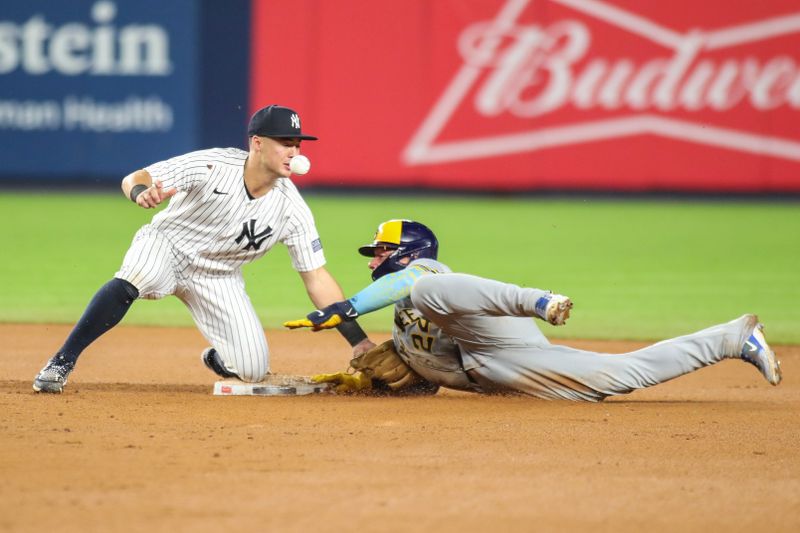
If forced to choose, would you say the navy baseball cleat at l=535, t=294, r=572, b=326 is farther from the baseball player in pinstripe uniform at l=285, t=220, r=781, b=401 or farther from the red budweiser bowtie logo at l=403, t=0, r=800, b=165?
the red budweiser bowtie logo at l=403, t=0, r=800, b=165

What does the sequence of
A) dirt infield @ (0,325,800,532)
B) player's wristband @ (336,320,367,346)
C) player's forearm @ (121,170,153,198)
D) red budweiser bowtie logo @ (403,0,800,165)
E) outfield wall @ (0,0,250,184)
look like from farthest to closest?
outfield wall @ (0,0,250,184) → red budweiser bowtie logo @ (403,0,800,165) → player's wristband @ (336,320,367,346) → player's forearm @ (121,170,153,198) → dirt infield @ (0,325,800,532)

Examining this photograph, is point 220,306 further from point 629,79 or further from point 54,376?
point 629,79

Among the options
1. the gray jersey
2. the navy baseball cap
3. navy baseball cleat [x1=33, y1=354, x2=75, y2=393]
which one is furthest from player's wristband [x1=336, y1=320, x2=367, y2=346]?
navy baseball cleat [x1=33, y1=354, x2=75, y2=393]

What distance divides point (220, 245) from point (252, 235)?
167mm

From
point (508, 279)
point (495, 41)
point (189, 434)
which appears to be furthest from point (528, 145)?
point (189, 434)

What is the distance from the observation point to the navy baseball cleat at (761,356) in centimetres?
577

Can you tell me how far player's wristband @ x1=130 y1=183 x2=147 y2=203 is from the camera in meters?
5.79

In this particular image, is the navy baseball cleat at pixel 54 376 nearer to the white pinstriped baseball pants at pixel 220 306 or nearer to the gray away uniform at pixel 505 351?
the white pinstriped baseball pants at pixel 220 306

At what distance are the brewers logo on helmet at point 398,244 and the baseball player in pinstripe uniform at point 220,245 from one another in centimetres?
50

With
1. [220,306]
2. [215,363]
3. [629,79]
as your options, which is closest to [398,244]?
[220,306]

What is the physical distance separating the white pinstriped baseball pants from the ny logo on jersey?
0.98 feet

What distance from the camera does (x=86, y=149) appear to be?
59.1ft

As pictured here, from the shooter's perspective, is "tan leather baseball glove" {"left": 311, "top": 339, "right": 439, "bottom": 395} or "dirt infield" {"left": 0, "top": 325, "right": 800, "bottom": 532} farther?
"tan leather baseball glove" {"left": 311, "top": 339, "right": 439, "bottom": 395}

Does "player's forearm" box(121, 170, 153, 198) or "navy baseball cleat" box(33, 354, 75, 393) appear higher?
"player's forearm" box(121, 170, 153, 198)
